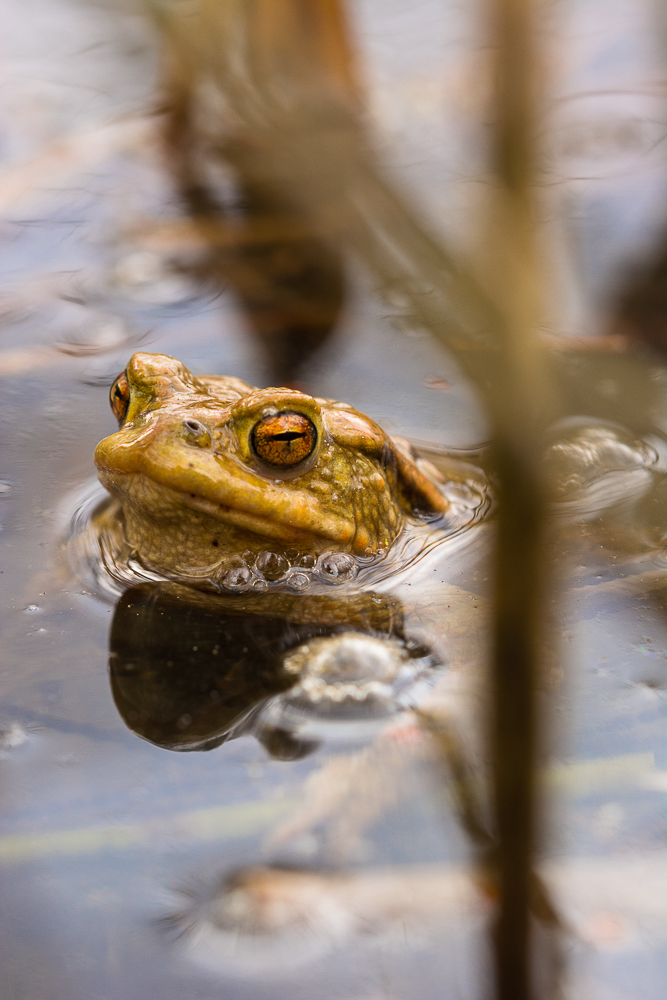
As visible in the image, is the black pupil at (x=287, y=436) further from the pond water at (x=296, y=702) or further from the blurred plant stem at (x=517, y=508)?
the blurred plant stem at (x=517, y=508)

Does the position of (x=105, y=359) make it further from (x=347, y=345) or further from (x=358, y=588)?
(x=358, y=588)

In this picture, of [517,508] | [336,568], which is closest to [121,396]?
[336,568]

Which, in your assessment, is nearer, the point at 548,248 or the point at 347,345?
the point at 347,345

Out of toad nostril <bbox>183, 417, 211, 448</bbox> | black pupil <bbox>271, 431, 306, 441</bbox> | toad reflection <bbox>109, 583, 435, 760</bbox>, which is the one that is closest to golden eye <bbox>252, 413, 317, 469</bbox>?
black pupil <bbox>271, 431, 306, 441</bbox>

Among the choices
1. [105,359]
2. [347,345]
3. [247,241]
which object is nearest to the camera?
[105,359]

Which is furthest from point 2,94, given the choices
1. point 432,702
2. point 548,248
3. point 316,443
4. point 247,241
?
point 432,702

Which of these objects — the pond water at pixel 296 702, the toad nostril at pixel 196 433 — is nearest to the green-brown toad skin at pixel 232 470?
the toad nostril at pixel 196 433
